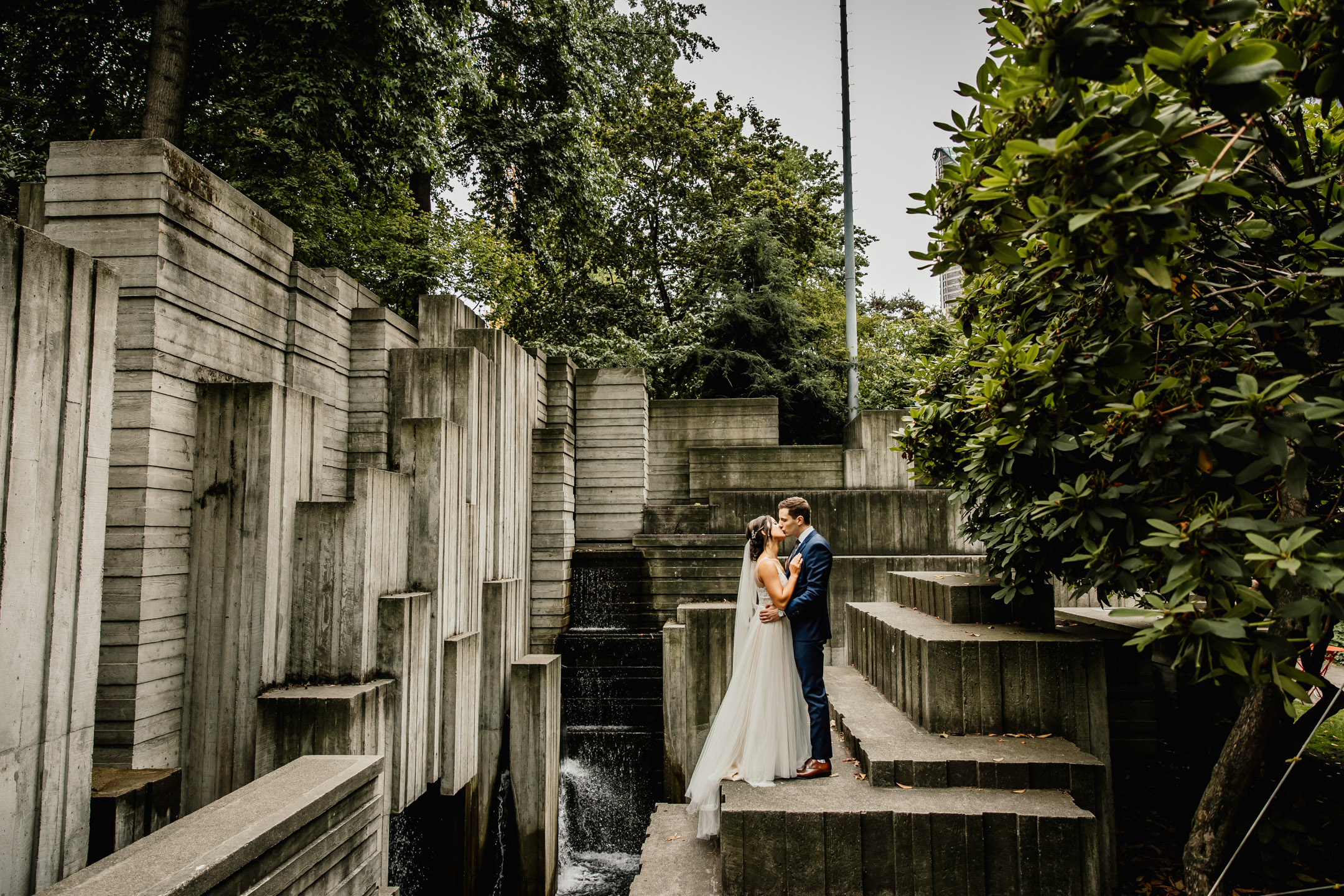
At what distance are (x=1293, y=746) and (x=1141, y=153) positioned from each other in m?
3.71

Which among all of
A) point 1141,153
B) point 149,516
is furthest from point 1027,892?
point 149,516

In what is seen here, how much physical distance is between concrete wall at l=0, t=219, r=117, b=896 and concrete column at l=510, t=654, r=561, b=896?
3.57 metres

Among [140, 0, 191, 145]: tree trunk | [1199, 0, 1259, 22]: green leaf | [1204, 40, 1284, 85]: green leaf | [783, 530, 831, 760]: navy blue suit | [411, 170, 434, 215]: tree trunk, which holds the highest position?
[411, 170, 434, 215]: tree trunk

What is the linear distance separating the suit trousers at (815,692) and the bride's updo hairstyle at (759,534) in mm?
616

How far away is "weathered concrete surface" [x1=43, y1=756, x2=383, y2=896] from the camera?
89.2 inches

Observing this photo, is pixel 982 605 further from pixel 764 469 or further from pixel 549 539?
pixel 764 469

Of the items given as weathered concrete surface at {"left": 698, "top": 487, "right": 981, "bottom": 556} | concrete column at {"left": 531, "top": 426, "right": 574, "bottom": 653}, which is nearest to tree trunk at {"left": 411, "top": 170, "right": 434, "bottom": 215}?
concrete column at {"left": 531, "top": 426, "right": 574, "bottom": 653}

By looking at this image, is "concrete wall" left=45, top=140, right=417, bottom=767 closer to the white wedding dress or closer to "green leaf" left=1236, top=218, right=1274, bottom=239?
the white wedding dress

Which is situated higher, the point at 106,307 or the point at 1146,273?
the point at 106,307

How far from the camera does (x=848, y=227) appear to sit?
1488 cm

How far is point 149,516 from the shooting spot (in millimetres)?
3947

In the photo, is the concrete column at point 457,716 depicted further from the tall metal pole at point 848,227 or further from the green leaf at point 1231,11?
the tall metal pole at point 848,227

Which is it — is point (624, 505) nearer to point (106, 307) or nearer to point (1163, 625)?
point (106, 307)

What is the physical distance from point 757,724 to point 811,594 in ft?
2.82
